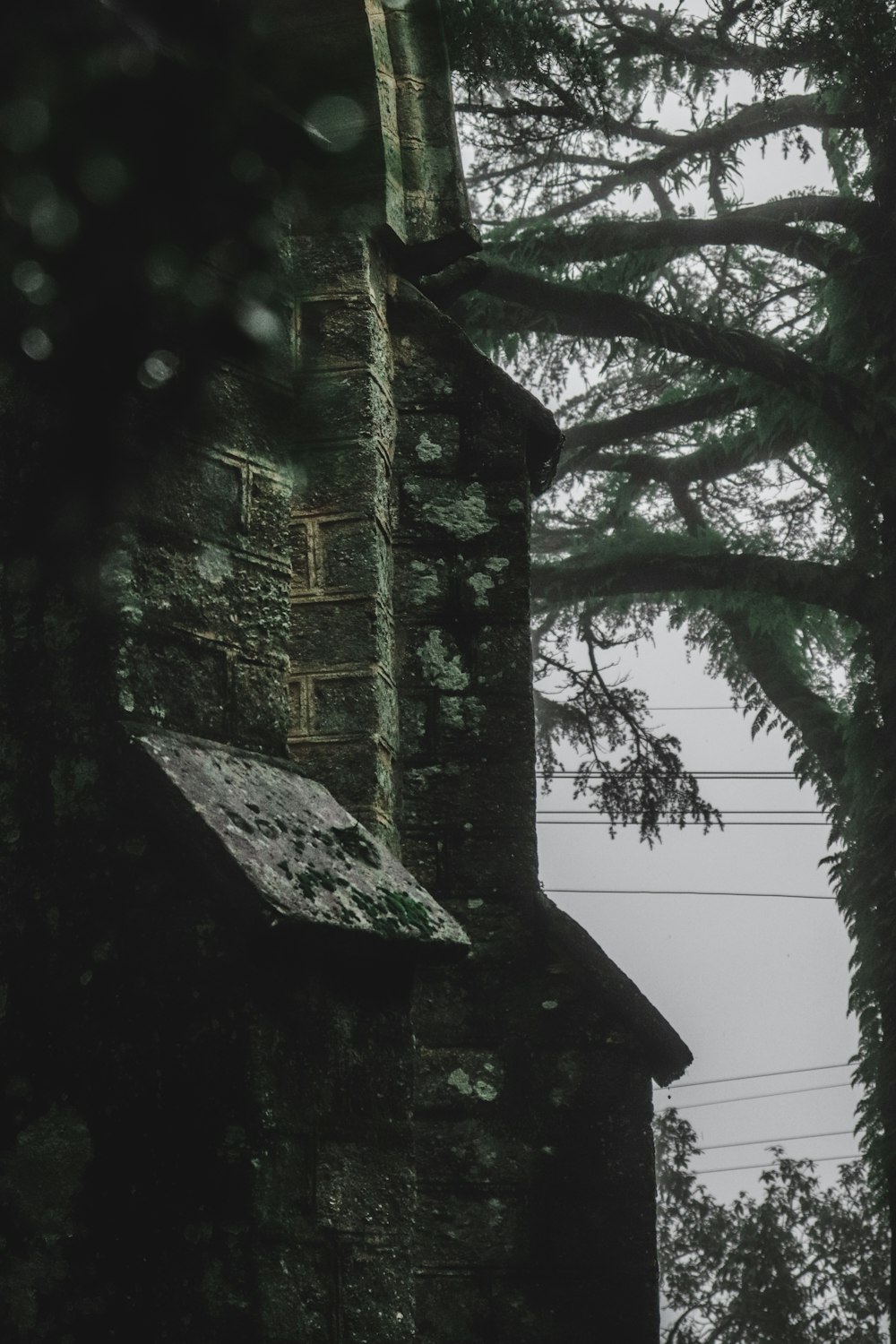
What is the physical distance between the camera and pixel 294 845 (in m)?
2.37

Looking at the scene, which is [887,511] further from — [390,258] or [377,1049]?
[377,1049]

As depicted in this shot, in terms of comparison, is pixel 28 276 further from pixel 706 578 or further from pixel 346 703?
pixel 706 578

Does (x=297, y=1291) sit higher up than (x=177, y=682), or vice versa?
(x=177, y=682)

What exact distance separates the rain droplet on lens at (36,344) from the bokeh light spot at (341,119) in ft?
7.14

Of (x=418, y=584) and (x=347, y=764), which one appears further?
(x=418, y=584)

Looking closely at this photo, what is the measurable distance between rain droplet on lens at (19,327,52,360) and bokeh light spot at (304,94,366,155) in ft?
7.14

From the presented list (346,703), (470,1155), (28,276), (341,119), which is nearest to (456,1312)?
(470,1155)

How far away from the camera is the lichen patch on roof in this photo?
87.5 inches

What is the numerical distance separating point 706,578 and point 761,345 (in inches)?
80.1

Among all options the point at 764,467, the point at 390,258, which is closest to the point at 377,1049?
the point at 390,258

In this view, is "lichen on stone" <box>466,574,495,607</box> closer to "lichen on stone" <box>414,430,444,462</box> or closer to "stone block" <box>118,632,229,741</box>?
"lichen on stone" <box>414,430,444,462</box>

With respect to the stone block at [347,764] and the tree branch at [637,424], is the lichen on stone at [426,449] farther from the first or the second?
the tree branch at [637,424]

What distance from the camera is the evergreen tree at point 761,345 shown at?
10391 millimetres

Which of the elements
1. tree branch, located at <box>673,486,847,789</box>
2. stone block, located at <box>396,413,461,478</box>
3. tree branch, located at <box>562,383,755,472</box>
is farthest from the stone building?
tree branch, located at <box>673,486,847,789</box>
